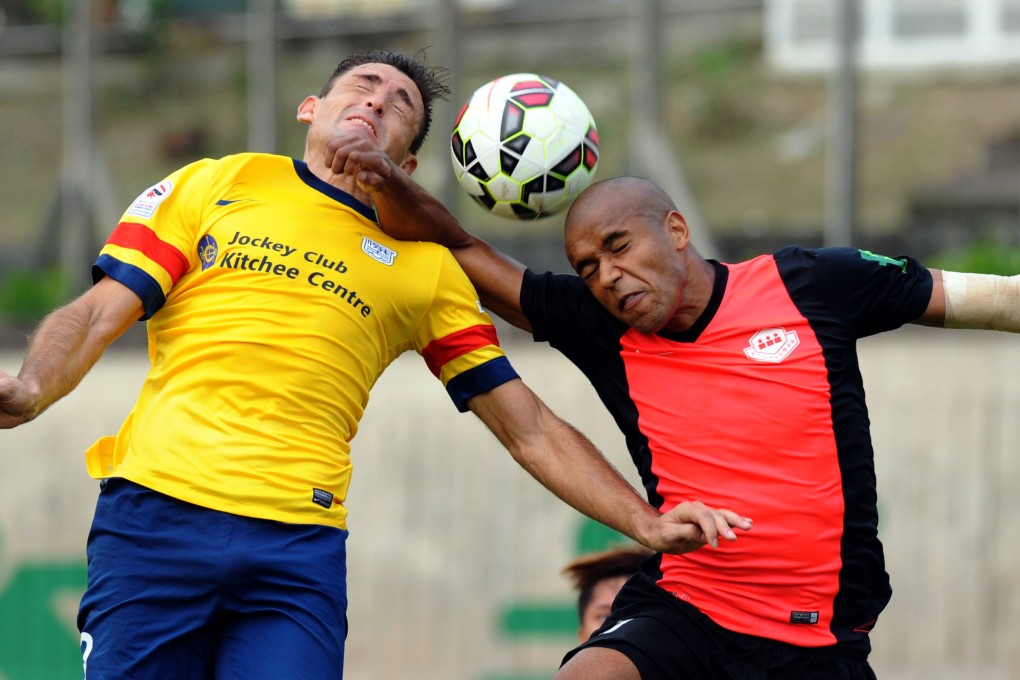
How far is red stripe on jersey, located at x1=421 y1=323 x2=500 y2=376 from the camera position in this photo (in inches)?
195

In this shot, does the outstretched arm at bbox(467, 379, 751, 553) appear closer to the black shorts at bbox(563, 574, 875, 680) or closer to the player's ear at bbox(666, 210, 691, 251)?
the black shorts at bbox(563, 574, 875, 680)

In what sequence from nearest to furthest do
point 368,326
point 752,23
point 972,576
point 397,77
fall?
1. point 368,326
2. point 397,77
3. point 972,576
4. point 752,23

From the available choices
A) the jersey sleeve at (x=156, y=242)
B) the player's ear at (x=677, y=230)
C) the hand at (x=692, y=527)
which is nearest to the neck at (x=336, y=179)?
the jersey sleeve at (x=156, y=242)

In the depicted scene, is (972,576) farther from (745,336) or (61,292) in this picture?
(61,292)

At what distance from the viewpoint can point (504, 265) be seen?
533 centimetres

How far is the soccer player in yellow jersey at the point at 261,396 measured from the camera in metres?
4.36

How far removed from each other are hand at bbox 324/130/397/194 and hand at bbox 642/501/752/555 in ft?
4.73

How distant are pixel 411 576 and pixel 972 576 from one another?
162 inches

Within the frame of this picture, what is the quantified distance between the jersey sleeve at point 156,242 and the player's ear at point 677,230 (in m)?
1.66

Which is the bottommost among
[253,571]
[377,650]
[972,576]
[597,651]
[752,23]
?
[377,650]

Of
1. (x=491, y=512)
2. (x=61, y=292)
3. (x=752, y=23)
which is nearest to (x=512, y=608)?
(x=491, y=512)

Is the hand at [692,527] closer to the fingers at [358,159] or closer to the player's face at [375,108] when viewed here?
the fingers at [358,159]

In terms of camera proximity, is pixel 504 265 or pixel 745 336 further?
pixel 504 265

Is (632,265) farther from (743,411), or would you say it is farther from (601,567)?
(601,567)
